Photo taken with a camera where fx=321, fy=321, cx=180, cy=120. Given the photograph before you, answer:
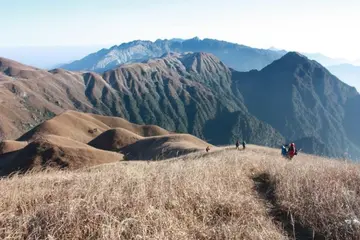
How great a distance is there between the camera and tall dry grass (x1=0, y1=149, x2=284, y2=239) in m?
4.82

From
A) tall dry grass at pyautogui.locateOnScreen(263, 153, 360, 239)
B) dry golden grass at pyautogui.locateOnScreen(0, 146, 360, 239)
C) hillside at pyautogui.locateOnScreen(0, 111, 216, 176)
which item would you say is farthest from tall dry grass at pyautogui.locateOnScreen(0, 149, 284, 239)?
hillside at pyautogui.locateOnScreen(0, 111, 216, 176)

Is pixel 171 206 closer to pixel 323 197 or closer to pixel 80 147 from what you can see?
pixel 323 197

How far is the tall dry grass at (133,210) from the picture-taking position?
4.82 meters

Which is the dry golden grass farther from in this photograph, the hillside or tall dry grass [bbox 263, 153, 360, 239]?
the hillside

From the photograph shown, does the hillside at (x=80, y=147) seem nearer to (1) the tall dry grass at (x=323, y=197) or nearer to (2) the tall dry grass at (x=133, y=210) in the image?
(1) the tall dry grass at (x=323, y=197)

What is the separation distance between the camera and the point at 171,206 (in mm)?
5773

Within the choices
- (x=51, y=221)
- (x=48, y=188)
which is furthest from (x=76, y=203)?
A: (x=48, y=188)

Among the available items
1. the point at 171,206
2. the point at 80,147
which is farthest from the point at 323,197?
the point at 80,147

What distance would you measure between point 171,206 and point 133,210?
768 millimetres

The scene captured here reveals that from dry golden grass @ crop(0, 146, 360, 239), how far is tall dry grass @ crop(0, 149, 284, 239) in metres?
0.01

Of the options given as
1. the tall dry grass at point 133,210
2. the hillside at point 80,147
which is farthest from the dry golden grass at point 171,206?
the hillside at point 80,147

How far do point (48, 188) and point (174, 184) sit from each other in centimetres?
268

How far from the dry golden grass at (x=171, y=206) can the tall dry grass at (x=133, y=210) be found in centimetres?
1

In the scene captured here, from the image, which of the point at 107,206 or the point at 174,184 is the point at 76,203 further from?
the point at 174,184
